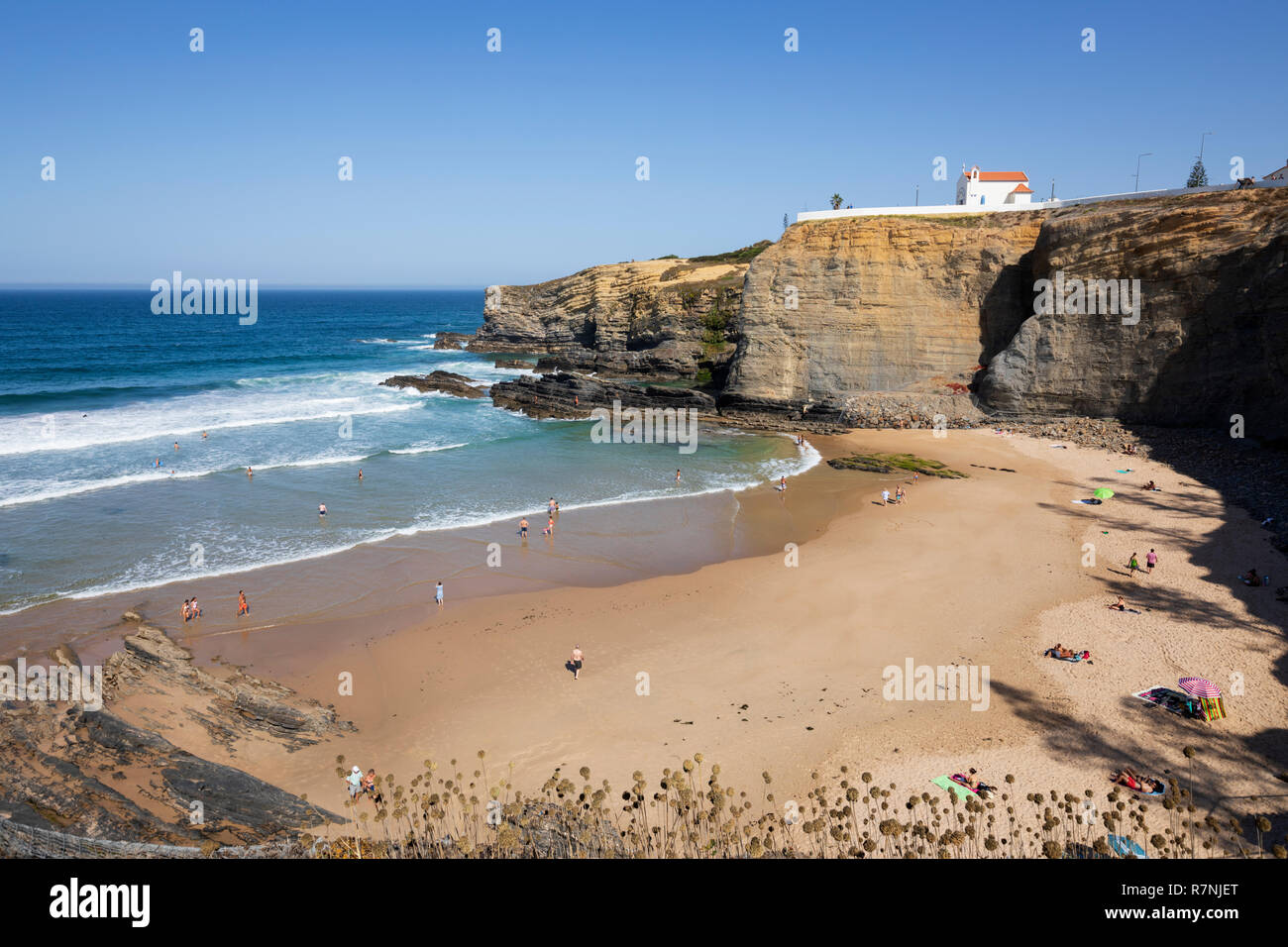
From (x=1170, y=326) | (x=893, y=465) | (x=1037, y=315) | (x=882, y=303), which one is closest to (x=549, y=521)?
(x=893, y=465)

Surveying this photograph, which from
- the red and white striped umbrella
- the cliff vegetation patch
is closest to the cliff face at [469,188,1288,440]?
the cliff vegetation patch

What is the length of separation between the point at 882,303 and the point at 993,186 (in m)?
15.8

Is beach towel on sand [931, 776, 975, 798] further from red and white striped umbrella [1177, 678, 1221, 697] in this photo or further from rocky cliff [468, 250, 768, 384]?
rocky cliff [468, 250, 768, 384]

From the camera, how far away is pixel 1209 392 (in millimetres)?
30781

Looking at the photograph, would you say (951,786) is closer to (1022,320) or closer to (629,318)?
(1022,320)

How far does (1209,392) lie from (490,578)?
98.4 ft

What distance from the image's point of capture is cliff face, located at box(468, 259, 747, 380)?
56906 mm

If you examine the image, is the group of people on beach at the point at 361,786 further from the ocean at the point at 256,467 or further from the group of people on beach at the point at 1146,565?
the group of people on beach at the point at 1146,565

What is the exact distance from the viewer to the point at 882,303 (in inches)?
1570

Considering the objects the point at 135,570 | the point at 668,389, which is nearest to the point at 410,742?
the point at 135,570

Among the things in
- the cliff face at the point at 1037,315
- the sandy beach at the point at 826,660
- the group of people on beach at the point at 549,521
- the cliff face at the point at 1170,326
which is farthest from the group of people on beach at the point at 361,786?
the cliff face at the point at 1037,315

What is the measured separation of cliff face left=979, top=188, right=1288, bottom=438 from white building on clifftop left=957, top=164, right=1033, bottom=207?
38.4ft

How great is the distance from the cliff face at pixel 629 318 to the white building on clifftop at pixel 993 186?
1651 cm
